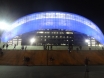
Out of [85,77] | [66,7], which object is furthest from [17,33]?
[85,77]

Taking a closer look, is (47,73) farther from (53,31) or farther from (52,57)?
(53,31)

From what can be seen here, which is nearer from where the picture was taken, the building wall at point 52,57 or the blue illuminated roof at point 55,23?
the building wall at point 52,57

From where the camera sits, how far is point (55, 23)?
239 feet

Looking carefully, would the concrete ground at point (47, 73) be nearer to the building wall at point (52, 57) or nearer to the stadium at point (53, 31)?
the building wall at point (52, 57)

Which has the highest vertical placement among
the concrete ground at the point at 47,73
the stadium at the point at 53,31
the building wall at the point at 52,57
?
the stadium at the point at 53,31

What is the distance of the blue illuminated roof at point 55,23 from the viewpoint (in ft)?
229

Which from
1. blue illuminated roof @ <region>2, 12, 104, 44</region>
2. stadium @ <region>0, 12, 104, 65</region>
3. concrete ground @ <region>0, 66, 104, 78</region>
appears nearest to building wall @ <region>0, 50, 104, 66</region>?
concrete ground @ <region>0, 66, 104, 78</region>

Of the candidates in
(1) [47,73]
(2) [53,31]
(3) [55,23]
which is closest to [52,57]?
(1) [47,73]

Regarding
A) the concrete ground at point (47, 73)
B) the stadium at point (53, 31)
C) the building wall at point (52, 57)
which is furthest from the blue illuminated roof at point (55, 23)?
the concrete ground at point (47, 73)

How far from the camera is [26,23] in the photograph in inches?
2790

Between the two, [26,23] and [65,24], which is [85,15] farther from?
[26,23]

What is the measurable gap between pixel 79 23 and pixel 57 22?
1088 cm

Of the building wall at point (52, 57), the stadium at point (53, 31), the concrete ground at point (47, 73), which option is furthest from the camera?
the stadium at point (53, 31)

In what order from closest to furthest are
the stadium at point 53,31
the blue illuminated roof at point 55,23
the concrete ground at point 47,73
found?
the concrete ground at point 47,73 < the stadium at point 53,31 < the blue illuminated roof at point 55,23
